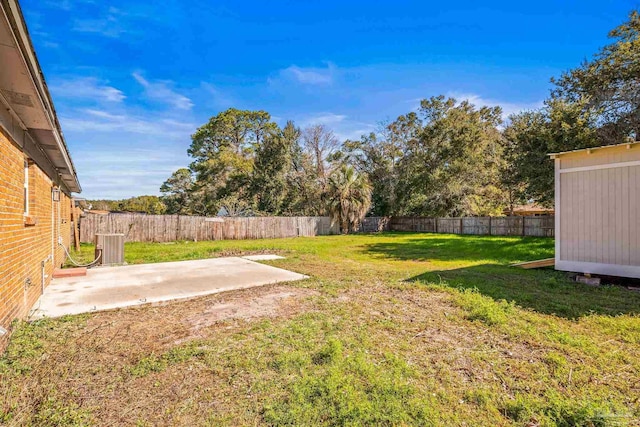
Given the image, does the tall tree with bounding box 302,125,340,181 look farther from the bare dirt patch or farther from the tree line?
the bare dirt patch

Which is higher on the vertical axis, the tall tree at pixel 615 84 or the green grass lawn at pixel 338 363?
the tall tree at pixel 615 84

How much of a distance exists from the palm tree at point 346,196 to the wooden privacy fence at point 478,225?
3.22 m

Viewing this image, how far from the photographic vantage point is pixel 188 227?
15.3m

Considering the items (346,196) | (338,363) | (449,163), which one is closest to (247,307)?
(338,363)

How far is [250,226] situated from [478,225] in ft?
44.3

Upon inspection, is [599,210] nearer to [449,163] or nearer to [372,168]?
[449,163]

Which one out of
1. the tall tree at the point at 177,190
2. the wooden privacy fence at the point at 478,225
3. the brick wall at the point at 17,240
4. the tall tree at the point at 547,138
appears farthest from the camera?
the tall tree at the point at 177,190

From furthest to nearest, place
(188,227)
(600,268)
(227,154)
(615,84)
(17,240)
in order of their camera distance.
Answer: (227,154)
(188,227)
(615,84)
(600,268)
(17,240)

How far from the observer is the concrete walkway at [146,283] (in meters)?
4.45

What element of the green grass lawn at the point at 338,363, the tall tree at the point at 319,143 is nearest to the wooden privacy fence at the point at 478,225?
the tall tree at the point at 319,143

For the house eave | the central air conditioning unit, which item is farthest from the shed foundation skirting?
the central air conditioning unit

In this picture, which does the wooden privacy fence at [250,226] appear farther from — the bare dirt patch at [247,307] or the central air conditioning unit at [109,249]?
the bare dirt patch at [247,307]

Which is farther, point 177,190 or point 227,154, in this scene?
point 177,190

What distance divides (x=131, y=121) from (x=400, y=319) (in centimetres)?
1520
